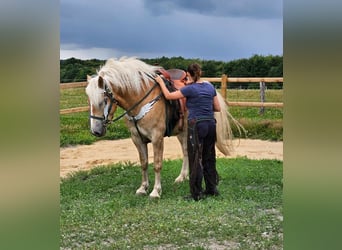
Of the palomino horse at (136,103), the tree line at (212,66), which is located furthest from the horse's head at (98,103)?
the tree line at (212,66)

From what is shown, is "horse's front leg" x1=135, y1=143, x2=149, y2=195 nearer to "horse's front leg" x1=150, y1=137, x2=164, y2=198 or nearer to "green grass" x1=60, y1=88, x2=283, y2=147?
"horse's front leg" x1=150, y1=137, x2=164, y2=198

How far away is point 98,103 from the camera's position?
3.54 metres

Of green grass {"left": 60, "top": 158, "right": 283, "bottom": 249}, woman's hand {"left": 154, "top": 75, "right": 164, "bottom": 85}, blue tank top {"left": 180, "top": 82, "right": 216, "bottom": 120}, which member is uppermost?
woman's hand {"left": 154, "top": 75, "right": 164, "bottom": 85}

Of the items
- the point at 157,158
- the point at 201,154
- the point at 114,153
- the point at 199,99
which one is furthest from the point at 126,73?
the point at 114,153

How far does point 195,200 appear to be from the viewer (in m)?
3.75

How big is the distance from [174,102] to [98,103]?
0.80 metres

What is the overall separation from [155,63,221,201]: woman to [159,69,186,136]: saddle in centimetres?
21

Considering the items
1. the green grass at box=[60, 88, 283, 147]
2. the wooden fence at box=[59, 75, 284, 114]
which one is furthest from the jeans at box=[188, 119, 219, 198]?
the green grass at box=[60, 88, 283, 147]

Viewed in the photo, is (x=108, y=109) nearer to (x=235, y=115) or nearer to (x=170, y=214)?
(x=170, y=214)

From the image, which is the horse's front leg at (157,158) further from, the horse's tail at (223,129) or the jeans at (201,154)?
the horse's tail at (223,129)

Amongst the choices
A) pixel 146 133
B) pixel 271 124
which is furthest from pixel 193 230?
pixel 271 124

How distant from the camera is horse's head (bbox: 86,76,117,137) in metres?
3.53

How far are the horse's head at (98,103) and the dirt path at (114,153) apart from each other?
5.38 feet
